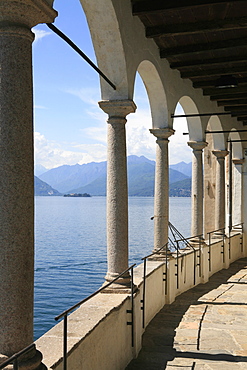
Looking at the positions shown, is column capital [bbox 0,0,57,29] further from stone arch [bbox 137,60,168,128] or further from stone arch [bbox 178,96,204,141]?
stone arch [bbox 178,96,204,141]

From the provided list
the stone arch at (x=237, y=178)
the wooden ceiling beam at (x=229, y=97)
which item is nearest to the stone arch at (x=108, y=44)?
the wooden ceiling beam at (x=229, y=97)

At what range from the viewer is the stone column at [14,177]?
3.11 meters

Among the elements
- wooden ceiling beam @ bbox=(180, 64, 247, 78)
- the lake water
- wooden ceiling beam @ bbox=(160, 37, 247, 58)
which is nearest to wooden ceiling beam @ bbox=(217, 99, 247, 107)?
wooden ceiling beam @ bbox=(180, 64, 247, 78)

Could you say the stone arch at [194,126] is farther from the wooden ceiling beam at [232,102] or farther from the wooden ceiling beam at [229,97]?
the wooden ceiling beam at [232,102]

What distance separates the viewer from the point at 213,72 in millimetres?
10000

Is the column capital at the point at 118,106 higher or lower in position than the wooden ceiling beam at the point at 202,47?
lower

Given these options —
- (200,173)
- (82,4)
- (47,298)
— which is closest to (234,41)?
(82,4)

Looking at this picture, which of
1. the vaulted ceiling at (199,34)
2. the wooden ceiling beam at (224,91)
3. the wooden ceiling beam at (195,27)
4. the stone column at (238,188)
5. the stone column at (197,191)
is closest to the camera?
the vaulted ceiling at (199,34)

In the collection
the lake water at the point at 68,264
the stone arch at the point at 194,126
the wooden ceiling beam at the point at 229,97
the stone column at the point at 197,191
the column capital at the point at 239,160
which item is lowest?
the lake water at the point at 68,264

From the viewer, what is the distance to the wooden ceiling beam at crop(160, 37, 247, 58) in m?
8.06

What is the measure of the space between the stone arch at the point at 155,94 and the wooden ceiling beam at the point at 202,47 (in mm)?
438

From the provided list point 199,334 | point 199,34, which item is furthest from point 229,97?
point 199,334

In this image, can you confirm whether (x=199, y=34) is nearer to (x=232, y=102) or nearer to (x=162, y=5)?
(x=162, y=5)

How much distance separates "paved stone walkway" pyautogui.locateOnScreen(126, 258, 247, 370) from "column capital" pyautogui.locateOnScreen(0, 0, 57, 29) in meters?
4.47
